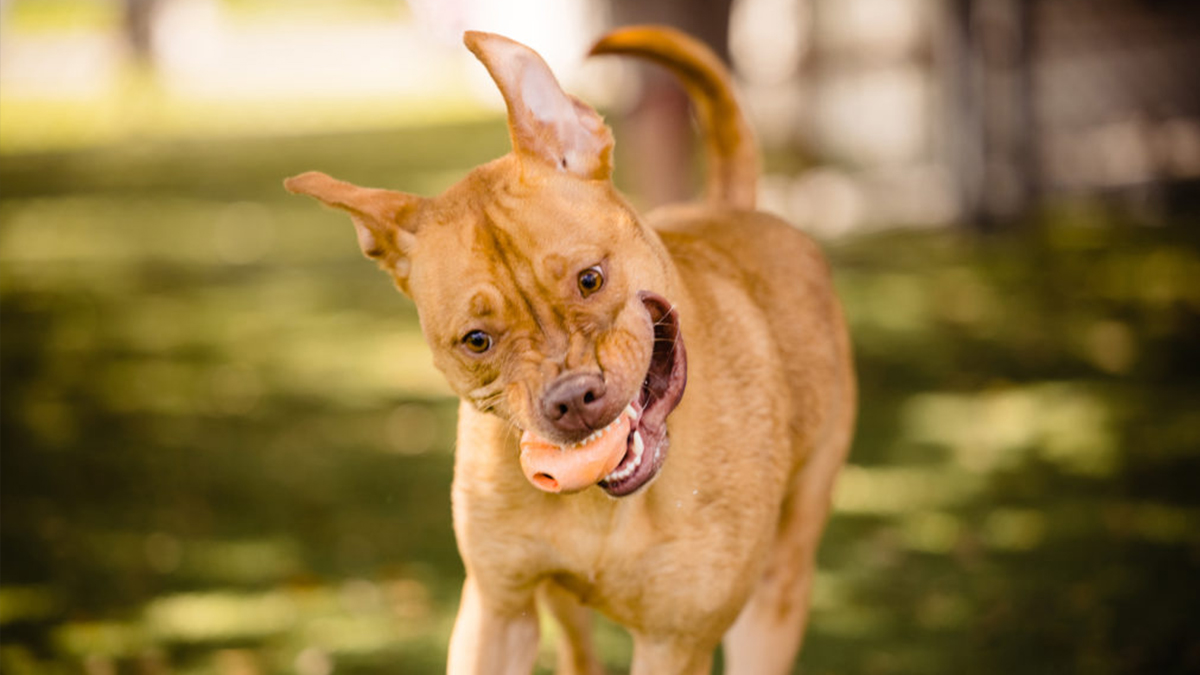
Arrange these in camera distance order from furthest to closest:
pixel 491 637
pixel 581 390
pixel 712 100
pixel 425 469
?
pixel 425 469, pixel 712 100, pixel 491 637, pixel 581 390

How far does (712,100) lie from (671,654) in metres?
1.90

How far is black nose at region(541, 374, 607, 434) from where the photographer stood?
301 centimetres

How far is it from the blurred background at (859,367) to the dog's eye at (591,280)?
1.93 metres

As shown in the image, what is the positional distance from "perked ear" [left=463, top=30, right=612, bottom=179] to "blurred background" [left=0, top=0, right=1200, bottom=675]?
2.01 meters

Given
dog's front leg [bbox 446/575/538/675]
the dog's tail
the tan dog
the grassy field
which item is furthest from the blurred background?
the dog's tail

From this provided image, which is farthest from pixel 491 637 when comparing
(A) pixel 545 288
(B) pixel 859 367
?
(B) pixel 859 367

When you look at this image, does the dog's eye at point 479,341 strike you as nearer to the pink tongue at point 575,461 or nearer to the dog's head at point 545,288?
the dog's head at point 545,288

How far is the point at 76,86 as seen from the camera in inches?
1012

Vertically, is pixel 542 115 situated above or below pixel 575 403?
above

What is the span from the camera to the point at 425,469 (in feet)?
21.5

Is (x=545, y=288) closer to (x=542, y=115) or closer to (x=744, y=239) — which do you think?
(x=542, y=115)

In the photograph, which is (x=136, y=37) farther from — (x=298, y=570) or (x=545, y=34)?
(x=298, y=570)

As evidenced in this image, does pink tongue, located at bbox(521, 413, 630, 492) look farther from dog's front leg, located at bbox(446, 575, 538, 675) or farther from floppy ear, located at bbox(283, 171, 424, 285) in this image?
floppy ear, located at bbox(283, 171, 424, 285)

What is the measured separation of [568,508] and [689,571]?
1.02 feet
